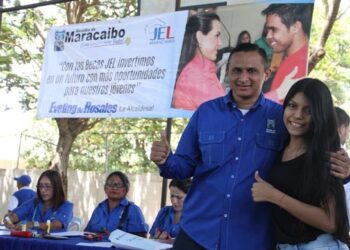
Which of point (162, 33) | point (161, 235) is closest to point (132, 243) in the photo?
point (161, 235)

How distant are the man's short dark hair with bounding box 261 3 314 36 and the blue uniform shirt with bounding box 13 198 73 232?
262 centimetres

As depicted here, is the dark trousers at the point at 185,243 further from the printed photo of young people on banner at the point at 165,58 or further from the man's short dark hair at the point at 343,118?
the printed photo of young people on banner at the point at 165,58

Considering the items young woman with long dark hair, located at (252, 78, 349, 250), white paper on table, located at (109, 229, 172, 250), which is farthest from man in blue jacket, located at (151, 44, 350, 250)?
white paper on table, located at (109, 229, 172, 250)

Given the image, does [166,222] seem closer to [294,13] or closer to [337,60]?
[294,13]

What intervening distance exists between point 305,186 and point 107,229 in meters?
3.17

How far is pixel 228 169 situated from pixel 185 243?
0.37 m

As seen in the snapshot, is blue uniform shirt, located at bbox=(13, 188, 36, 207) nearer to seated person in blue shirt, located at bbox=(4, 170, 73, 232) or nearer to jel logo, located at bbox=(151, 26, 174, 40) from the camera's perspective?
seated person in blue shirt, located at bbox=(4, 170, 73, 232)

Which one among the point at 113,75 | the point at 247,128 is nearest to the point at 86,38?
the point at 113,75

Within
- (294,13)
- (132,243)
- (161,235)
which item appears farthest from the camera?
(161,235)

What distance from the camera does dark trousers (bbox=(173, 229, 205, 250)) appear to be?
2.30 m

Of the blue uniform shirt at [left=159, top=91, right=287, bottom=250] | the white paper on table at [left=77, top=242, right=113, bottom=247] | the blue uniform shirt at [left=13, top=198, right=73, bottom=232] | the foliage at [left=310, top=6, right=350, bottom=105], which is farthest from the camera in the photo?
the foliage at [left=310, top=6, right=350, bottom=105]

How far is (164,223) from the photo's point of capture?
16.4ft

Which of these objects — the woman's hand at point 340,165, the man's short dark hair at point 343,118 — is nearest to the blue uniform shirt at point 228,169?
the woman's hand at point 340,165

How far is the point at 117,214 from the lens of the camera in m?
5.05
